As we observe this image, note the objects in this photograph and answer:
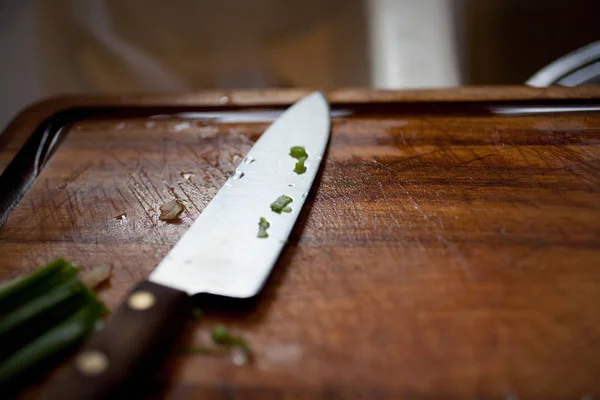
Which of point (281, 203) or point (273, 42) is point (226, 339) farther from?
point (273, 42)

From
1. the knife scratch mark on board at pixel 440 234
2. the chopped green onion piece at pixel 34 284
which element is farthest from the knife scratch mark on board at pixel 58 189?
the knife scratch mark on board at pixel 440 234

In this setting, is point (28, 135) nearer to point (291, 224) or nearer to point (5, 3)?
point (291, 224)

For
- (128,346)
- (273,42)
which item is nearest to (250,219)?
(128,346)

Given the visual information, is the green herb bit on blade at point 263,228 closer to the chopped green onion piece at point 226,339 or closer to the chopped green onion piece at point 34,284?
the chopped green onion piece at point 226,339

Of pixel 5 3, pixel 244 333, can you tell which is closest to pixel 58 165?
pixel 244 333

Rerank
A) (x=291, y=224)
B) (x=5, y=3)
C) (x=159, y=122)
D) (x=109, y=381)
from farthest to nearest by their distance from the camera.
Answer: (x=5, y=3) < (x=159, y=122) < (x=291, y=224) < (x=109, y=381)

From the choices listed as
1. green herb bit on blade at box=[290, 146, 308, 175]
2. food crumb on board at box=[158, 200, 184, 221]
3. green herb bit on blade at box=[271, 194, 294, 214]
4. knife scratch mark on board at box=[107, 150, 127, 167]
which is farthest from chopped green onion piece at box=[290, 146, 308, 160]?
knife scratch mark on board at box=[107, 150, 127, 167]

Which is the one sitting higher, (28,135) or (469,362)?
(28,135)
